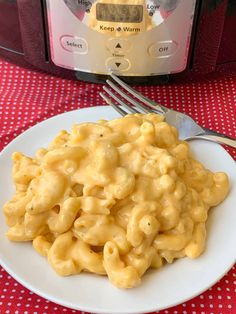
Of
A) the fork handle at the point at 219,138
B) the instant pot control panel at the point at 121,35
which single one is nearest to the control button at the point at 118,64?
the instant pot control panel at the point at 121,35

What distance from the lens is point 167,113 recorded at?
699mm

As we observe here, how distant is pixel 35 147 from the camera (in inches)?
24.4

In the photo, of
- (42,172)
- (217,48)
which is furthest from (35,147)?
(217,48)

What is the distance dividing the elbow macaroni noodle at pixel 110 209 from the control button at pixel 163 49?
0.71ft

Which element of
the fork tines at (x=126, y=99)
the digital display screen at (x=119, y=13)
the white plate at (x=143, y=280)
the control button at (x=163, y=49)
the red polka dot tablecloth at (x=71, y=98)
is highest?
the digital display screen at (x=119, y=13)

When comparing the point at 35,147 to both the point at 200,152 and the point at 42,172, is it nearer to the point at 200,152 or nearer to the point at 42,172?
the point at 42,172

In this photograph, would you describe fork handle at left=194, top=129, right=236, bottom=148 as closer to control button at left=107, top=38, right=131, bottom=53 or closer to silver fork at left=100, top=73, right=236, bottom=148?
silver fork at left=100, top=73, right=236, bottom=148

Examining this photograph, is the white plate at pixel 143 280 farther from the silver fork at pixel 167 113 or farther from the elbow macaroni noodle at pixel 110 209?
the silver fork at pixel 167 113

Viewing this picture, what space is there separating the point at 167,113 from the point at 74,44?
18 centimetres

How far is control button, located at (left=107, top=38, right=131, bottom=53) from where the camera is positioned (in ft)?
2.28

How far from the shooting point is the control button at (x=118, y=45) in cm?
70

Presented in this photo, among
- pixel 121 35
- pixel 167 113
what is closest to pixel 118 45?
pixel 121 35

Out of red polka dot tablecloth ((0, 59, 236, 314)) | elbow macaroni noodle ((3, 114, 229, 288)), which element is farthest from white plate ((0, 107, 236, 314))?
red polka dot tablecloth ((0, 59, 236, 314))

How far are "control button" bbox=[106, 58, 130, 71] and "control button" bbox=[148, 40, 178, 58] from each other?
0.04 meters
